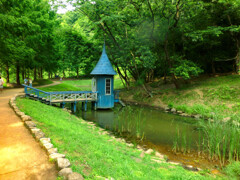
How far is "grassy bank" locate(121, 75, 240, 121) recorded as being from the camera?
12822mm

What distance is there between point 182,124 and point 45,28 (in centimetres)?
2040

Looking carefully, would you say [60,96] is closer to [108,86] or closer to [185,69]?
[108,86]

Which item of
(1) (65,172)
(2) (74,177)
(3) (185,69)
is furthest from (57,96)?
(3) (185,69)

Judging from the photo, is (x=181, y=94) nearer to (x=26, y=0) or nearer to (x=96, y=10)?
(x=96, y=10)

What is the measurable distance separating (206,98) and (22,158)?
1520 cm

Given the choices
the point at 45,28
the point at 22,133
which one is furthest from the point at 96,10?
the point at 22,133

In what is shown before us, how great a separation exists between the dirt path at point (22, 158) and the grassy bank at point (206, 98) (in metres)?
11.4

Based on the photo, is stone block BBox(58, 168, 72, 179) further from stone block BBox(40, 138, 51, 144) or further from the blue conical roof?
the blue conical roof

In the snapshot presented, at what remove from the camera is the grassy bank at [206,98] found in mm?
12822

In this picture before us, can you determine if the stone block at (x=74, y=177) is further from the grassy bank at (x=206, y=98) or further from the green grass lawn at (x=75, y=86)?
the green grass lawn at (x=75, y=86)

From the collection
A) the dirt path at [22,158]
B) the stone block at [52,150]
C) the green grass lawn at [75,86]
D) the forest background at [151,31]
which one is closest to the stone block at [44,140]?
the dirt path at [22,158]

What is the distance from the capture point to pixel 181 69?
1619 cm

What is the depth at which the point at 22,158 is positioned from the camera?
3840 millimetres

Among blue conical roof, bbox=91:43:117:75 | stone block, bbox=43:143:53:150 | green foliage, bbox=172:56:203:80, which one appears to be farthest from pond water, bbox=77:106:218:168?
blue conical roof, bbox=91:43:117:75
